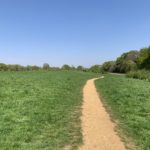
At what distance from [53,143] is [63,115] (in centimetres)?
412

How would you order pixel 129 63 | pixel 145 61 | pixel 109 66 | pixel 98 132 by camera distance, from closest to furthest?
pixel 98 132, pixel 145 61, pixel 129 63, pixel 109 66

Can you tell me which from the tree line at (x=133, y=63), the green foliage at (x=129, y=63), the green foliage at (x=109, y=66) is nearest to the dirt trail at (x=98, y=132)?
the tree line at (x=133, y=63)

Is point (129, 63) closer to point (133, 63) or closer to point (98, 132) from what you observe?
point (133, 63)

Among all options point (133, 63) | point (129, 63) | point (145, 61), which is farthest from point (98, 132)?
point (133, 63)

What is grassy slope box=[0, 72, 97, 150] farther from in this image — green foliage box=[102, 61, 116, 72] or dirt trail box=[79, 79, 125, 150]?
green foliage box=[102, 61, 116, 72]

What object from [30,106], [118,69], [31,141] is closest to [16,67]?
[118,69]

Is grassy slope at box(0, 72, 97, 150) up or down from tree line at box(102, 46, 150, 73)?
down


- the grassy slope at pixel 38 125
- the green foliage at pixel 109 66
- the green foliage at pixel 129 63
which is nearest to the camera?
the grassy slope at pixel 38 125

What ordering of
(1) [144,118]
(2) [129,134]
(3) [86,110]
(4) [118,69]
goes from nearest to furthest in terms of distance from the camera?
(2) [129,134]
(1) [144,118]
(3) [86,110]
(4) [118,69]

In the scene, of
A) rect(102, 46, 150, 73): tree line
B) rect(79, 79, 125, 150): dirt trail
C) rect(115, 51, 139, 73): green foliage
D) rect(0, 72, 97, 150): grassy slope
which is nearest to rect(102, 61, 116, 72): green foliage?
rect(102, 46, 150, 73): tree line

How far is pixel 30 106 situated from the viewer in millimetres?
14922

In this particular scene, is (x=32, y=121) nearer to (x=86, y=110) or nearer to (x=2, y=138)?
(x=2, y=138)

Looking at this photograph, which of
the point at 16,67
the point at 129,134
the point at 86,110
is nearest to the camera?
the point at 129,134

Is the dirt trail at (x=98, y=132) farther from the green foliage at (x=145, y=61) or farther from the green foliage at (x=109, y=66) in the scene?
the green foliage at (x=109, y=66)
